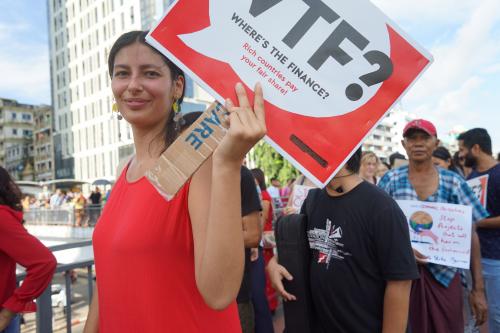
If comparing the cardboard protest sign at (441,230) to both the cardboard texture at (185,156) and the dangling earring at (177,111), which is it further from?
the cardboard texture at (185,156)

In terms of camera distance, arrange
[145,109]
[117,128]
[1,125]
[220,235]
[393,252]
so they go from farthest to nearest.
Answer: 1. [1,125]
2. [117,128]
3. [393,252]
4. [145,109]
5. [220,235]

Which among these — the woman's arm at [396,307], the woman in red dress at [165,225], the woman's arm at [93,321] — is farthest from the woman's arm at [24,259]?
the woman's arm at [396,307]

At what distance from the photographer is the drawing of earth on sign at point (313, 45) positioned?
3.82 ft

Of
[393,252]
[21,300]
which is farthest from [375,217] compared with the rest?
[21,300]

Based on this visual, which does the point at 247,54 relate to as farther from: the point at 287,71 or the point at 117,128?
the point at 117,128

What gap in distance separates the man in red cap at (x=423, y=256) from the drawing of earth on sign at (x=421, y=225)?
12 centimetres

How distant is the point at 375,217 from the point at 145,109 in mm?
1153

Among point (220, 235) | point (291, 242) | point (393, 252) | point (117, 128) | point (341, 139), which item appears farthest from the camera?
point (117, 128)

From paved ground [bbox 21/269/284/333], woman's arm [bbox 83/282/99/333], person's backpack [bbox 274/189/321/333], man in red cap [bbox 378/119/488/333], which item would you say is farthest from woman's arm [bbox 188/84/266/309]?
paved ground [bbox 21/269/284/333]

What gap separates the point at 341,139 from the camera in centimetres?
116

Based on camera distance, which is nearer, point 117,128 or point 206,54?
point 206,54

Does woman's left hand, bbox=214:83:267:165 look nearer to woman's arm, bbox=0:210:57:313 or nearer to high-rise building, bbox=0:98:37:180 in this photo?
woman's arm, bbox=0:210:57:313

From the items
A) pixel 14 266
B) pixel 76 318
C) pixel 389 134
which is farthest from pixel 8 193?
pixel 389 134

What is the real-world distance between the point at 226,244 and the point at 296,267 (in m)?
1.07
